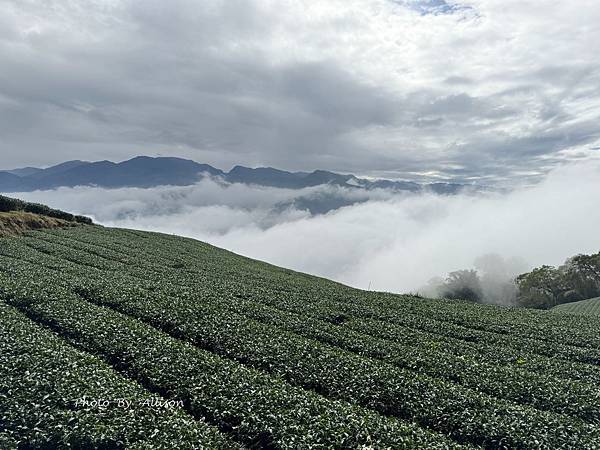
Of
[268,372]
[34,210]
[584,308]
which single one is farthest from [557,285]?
[34,210]

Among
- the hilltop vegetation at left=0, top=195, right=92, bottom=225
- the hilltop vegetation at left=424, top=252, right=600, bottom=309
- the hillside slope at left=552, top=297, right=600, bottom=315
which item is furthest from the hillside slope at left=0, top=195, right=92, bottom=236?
the hilltop vegetation at left=424, top=252, right=600, bottom=309

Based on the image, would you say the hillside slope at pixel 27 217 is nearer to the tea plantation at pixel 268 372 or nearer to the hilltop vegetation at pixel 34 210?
the hilltop vegetation at pixel 34 210

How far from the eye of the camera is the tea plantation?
47.3 ft

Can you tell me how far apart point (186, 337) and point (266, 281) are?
84.2 feet

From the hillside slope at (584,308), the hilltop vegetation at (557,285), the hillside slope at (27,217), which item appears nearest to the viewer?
the hillside slope at (27,217)

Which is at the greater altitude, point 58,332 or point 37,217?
point 37,217

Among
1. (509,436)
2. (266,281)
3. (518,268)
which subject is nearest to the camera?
(509,436)

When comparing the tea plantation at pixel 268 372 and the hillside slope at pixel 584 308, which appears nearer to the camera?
the tea plantation at pixel 268 372

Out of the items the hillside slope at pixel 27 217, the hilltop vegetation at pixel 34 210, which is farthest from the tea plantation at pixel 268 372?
the hilltop vegetation at pixel 34 210

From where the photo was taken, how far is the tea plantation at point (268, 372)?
14430mm

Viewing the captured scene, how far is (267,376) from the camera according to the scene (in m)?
19.3

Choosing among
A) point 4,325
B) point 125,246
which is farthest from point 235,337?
point 125,246

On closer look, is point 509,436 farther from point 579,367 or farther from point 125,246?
point 125,246

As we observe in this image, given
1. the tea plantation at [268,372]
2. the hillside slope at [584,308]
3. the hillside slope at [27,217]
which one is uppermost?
the hillside slope at [27,217]
